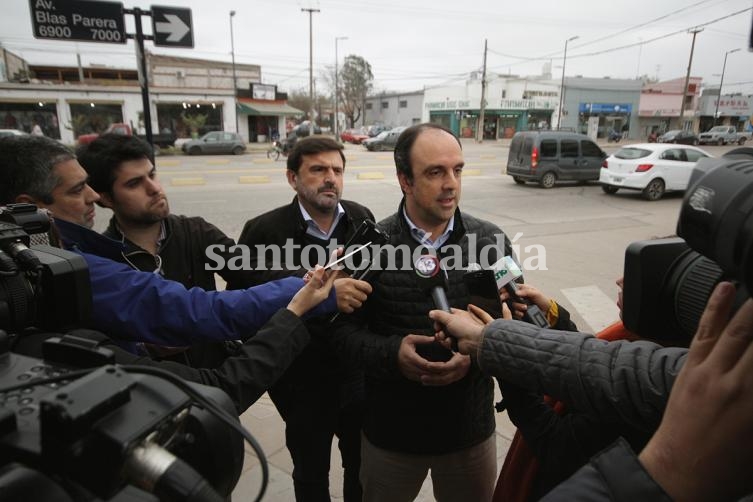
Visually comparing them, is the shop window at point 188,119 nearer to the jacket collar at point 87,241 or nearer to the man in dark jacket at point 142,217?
the man in dark jacket at point 142,217

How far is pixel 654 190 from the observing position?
11.8 metres

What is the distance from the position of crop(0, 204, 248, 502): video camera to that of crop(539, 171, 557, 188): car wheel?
1396cm


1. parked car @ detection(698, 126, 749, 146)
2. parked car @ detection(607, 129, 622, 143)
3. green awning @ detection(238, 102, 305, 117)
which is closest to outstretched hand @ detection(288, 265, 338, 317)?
green awning @ detection(238, 102, 305, 117)

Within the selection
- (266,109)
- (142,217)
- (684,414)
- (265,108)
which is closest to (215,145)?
(266,109)

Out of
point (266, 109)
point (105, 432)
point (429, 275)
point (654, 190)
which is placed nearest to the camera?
point (105, 432)

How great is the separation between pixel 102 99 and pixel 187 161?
47.3 feet

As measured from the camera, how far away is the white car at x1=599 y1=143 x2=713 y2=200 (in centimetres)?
1162

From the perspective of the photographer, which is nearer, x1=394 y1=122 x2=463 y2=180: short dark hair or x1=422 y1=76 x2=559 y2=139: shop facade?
x1=394 y1=122 x2=463 y2=180: short dark hair

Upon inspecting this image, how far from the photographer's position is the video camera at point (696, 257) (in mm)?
624

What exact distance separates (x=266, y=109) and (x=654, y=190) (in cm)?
3064

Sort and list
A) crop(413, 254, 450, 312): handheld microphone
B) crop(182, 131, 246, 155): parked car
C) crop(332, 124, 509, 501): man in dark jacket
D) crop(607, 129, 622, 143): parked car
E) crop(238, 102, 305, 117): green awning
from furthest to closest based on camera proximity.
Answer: crop(607, 129, 622, 143): parked car, crop(238, 102, 305, 117): green awning, crop(182, 131, 246, 155): parked car, crop(332, 124, 509, 501): man in dark jacket, crop(413, 254, 450, 312): handheld microphone

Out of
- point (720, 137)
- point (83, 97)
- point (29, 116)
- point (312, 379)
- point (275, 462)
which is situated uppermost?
point (83, 97)

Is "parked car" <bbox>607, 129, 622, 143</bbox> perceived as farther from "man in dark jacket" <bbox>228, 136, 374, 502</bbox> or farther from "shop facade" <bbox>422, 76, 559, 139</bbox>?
"man in dark jacket" <bbox>228, 136, 374, 502</bbox>

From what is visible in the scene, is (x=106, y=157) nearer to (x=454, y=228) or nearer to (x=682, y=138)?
(x=454, y=228)
